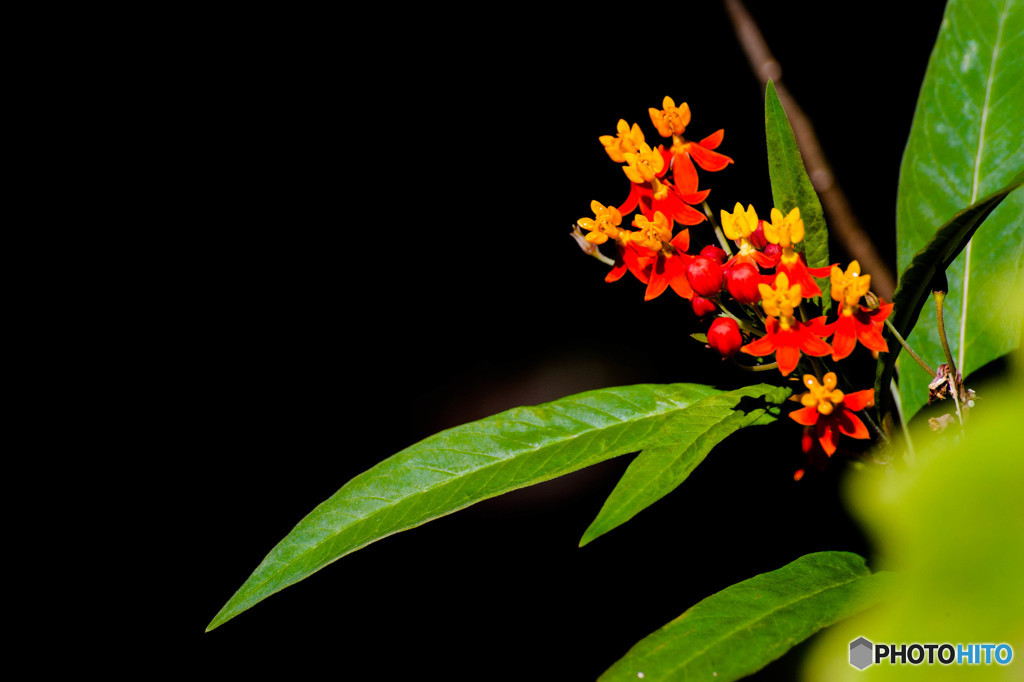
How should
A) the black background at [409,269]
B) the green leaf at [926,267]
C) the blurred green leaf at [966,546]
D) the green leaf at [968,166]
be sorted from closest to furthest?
the blurred green leaf at [966,546]
the green leaf at [926,267]
the green leaf at [968,166]
the black background at [409,269]

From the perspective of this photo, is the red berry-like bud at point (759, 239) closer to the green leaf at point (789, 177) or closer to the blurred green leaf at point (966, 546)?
the green leaf at point (789, 177)

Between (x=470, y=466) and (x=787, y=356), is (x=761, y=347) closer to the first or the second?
(x=787, y=356)

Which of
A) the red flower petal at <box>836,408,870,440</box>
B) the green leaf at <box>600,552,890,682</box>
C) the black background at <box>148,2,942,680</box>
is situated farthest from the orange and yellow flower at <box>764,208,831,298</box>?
the black background at <box>148,2,942,680</box>

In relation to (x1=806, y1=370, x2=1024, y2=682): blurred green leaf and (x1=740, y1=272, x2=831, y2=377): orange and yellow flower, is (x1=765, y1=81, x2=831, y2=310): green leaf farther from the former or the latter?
(x1=806, y1=370, x2=1024, y2=682): blurred green leaf

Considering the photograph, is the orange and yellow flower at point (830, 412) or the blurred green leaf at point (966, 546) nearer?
the blurred green leaf at point (966, 546)

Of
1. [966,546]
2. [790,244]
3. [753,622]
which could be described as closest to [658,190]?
[790,244]

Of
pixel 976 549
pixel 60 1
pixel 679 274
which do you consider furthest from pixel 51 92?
pixel 976 549

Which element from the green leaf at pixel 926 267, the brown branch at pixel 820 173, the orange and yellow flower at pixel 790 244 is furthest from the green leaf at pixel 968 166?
the orange and yellow flower at pixel 790 244
